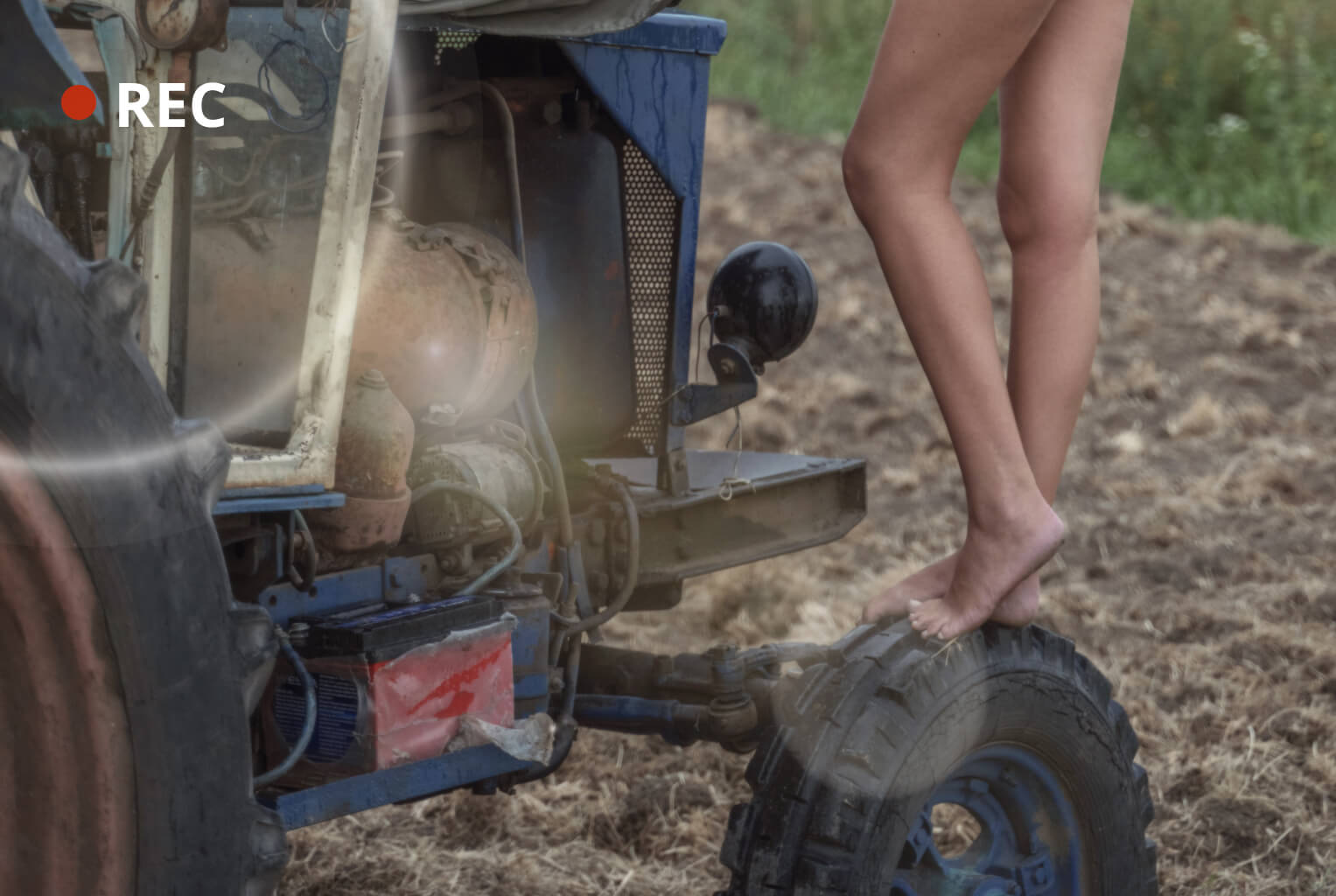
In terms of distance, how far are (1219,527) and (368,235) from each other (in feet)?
12.0

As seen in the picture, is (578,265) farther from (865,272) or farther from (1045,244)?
(865,272)

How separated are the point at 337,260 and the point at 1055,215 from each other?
0.98m

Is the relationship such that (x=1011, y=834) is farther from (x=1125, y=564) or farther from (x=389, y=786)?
(x=1125, y=564)

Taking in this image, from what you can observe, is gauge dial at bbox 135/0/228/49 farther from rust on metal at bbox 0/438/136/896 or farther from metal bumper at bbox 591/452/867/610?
metal bumper at bbox 591/452/867/610

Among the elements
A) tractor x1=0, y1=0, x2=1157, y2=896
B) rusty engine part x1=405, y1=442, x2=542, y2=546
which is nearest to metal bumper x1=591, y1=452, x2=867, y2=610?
tractor x1=0, y1=0, x2=1157, y2=896

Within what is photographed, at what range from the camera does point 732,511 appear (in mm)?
3125

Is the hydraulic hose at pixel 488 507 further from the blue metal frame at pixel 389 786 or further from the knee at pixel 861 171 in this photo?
the knee at pixel 861 171

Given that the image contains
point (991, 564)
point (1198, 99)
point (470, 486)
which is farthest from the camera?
point (1198, 99)

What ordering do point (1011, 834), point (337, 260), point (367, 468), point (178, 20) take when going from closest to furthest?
1. point (178, 20)
2. point (337, 260)
3. point (367, 468)
4. point (1011, 834)

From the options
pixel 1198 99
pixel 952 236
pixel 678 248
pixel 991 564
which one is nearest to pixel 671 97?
pixel 678 248

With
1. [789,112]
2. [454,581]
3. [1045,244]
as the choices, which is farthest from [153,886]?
[789,112]

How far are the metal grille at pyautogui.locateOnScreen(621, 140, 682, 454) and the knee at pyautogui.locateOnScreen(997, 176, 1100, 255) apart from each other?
816mm

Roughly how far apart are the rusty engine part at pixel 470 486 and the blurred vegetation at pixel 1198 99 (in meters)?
6.95

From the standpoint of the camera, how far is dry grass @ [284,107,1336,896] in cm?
330
